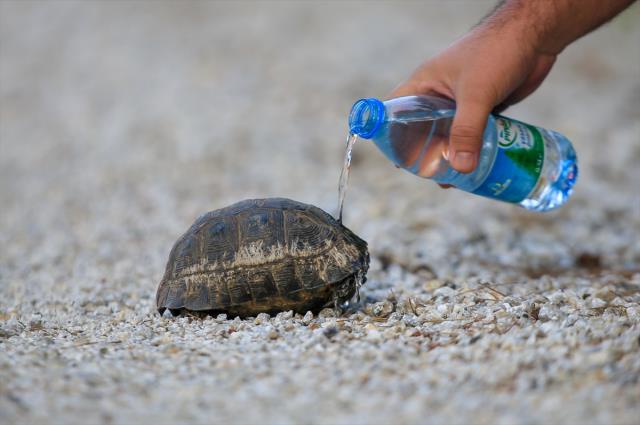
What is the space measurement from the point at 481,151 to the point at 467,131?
0.37 m

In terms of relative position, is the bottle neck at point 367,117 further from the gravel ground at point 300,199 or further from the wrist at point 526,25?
the gravel ground at point 300,199

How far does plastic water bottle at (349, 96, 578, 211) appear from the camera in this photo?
13.4 feet

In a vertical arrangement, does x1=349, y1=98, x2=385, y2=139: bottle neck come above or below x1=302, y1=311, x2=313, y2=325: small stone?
above

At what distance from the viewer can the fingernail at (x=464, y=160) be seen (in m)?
3.79

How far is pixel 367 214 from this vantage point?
24.0 ft

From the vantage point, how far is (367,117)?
150 inches

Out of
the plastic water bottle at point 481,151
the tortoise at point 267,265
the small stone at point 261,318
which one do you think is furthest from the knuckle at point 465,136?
the small stone at point 261,318

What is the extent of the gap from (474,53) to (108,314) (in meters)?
2.78

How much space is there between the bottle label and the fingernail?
34 centimetres

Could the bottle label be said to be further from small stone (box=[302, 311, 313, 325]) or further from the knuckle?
small stone (box=[302, 311, 313, 325])

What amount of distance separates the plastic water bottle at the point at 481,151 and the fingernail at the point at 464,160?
287mm

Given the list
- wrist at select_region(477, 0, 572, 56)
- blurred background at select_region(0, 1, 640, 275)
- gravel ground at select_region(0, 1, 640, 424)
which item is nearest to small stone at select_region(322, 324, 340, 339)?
gravel ground at select_region(0, 1, 640, 424)

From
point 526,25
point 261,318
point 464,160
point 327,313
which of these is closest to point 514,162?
point 464,160

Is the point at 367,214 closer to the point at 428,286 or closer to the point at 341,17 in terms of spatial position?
the point at 428,286
